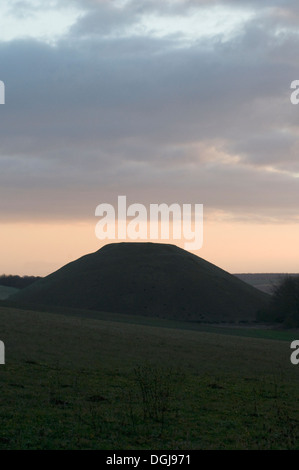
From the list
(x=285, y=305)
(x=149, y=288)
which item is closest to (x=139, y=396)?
(x=285, y=305)

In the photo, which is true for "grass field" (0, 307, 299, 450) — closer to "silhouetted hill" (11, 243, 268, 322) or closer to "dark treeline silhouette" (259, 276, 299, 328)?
"dark treeline silhouette" (259, 276, 299, 328)

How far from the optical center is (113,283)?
139250mm

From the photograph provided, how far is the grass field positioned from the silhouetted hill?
259ft

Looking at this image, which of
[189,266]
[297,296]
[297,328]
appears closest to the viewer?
[297,328]

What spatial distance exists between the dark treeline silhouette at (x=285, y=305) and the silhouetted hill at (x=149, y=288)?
12.0m

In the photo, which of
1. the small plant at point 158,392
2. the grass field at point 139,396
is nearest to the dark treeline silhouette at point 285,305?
the grass field at point 139,396

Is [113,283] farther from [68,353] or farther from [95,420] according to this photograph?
[95,420]

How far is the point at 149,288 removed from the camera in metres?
136

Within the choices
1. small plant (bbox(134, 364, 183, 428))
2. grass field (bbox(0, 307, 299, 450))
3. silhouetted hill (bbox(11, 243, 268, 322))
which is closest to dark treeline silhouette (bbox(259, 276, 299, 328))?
silhouetted hill (bbox(11, 243, 268, 322))

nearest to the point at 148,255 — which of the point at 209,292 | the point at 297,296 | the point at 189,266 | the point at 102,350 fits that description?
the point at 189,266

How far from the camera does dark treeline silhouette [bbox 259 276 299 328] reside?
303 ft

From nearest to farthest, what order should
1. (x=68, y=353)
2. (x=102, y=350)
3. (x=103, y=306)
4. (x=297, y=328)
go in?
(x=68, y=353) → (x=102, y=350) → (x=297, y=328) → (x=103, y=306)

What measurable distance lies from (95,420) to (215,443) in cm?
390

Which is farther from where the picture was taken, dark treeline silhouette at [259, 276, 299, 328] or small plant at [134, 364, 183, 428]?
dark treeline silhouette at [259, 276, 299, 328]
